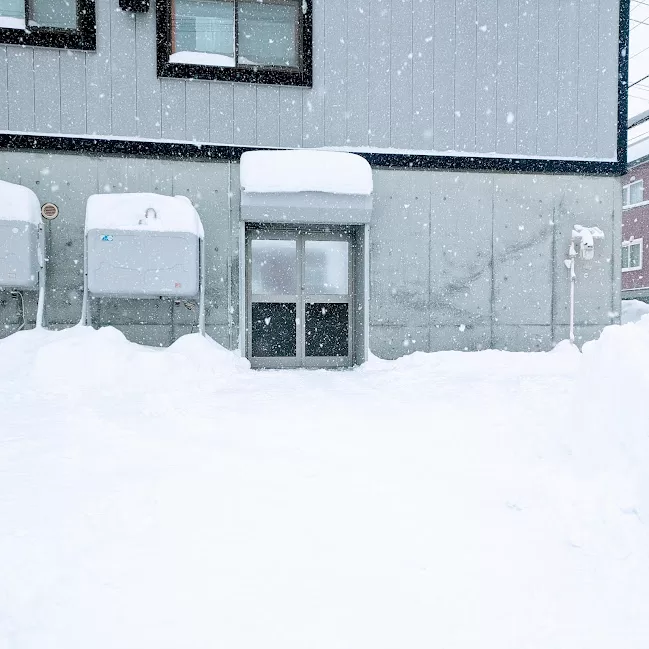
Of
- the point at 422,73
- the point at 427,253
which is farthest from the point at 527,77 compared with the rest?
the point at 427,253

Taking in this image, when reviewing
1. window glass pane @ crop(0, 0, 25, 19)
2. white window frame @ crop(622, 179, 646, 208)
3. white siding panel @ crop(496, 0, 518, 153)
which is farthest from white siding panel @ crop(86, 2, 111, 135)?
white window frame @ crop(622, 179, 646, 208)

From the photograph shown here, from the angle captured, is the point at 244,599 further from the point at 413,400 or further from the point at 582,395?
the point at 413,400

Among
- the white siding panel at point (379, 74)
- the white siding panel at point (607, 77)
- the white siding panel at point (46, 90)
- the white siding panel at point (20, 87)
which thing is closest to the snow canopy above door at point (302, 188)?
the white siding panel at point (379, 74)

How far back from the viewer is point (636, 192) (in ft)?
67.1

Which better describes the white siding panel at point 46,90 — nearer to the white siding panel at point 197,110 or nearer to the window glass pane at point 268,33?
the white siding panel at point 197,110

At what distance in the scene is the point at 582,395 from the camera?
256 cm

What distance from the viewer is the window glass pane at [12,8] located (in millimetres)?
5816

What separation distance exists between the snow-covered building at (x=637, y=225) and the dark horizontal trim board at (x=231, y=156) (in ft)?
50.3

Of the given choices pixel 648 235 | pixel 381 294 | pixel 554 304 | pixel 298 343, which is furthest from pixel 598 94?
pixel 648 235

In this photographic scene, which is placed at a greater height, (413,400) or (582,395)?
(582,395)

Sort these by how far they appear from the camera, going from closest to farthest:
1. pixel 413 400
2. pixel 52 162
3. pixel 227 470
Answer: pixel 227 470 → pixel 413 400 → pixel 52 162

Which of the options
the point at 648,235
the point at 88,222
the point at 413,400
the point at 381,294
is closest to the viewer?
the point at 413,400

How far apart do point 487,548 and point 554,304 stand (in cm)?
590

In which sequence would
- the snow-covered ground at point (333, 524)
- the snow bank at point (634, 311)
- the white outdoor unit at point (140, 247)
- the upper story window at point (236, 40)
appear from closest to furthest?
the snow-covered ground at point (333, 524), the white outdoor unit at point (140, 247), the upper story window at point (236, 40), the snow bank at point (634, 311)
